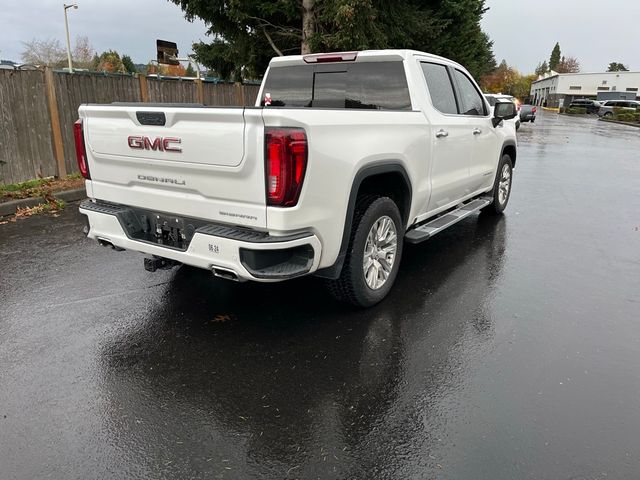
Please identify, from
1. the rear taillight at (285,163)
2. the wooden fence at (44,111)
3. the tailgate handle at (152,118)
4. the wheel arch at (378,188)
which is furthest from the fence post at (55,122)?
the rear taillight at (285,163)

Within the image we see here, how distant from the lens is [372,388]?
3219 millimetres

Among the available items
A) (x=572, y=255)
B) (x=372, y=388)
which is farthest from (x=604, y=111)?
(x=372, y=388)

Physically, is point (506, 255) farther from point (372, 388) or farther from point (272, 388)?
point (272, 388)

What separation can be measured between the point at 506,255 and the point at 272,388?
11.8 ft

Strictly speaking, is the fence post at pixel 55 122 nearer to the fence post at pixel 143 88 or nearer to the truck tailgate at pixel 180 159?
the fence post at pixel 143 88

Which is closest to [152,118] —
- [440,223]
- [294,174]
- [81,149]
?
[81,149]

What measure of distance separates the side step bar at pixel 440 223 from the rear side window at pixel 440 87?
1.08 metres

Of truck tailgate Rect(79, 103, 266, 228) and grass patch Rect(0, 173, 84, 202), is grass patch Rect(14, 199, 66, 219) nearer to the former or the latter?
grass patch Rect(0, 173, 84, 202)

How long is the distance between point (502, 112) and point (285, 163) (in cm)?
423

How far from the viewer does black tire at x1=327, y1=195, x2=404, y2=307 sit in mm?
3922

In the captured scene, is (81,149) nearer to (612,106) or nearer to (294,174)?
(294,174)

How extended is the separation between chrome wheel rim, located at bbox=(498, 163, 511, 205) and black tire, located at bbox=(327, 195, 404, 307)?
368 cm

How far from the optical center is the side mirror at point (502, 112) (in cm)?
634

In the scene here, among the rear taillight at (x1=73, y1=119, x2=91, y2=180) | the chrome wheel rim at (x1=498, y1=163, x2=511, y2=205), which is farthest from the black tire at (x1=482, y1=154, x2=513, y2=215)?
the rear taillight at (x1=73, y1=119, x2=91, y2=180)
